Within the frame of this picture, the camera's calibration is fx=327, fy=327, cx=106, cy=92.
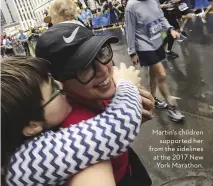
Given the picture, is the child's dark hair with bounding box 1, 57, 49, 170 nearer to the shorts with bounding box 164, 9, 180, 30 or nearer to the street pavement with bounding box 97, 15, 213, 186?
the street pavement with bounding box 97, 15, 213, 186

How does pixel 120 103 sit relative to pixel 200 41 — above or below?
above

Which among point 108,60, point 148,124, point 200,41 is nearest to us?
point 108,60

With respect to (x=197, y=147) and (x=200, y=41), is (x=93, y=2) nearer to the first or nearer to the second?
(x=200, y=41)

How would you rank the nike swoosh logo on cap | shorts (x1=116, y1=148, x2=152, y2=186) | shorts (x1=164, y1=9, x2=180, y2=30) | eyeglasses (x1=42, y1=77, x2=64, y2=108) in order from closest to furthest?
eyeglasses (x1=42, y1=77, x2=64, y2=108) → the nike swoosh logo on cap → shorts (x1=116, y1=148, x2=152, y2=186) → shorts (x1=164, y1=9, x2=180, y2=30)

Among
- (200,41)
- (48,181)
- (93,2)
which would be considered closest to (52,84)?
(48,181)

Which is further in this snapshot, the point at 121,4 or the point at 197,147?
the point at 121,4

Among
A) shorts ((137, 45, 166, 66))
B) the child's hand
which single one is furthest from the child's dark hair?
shorts ((137, 45, 166, 66))

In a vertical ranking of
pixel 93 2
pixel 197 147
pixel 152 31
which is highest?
pixel 152 31

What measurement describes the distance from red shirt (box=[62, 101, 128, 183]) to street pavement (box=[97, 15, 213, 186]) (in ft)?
6.38

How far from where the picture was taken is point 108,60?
1208 millimetres

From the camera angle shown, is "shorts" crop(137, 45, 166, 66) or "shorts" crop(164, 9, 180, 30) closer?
"shorts" crop(137, 45, 166, 66)

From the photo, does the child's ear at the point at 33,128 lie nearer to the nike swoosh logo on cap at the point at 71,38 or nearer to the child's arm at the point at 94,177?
the child's arm at the point at 94,177

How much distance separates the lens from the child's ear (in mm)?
952

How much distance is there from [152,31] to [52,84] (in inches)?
124
